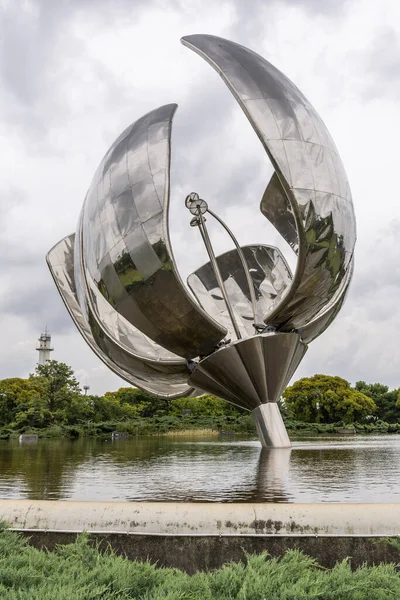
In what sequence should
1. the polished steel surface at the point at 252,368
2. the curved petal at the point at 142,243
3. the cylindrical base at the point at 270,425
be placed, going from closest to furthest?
the curved petal at the point at 142,243 < the polished steel surface at the point at 252,368 < the cylindrical base at the point at 270,425

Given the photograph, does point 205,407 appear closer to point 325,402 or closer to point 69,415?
point 325,402

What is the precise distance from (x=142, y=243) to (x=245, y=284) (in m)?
7.65

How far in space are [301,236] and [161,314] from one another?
8.89 ft

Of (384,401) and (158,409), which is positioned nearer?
(158,409)

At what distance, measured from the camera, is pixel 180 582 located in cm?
280

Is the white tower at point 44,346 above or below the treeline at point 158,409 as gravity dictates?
above

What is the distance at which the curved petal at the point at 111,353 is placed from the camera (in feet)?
37.9

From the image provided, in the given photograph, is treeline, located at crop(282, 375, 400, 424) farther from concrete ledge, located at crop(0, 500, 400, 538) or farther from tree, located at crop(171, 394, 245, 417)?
concrete ledge, located at crop(0, 500, 400, 538)

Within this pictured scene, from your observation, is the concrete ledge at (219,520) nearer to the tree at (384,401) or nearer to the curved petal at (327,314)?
the curved petal at (327,314)

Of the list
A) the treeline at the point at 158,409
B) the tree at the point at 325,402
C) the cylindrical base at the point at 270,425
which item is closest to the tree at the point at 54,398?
the treeline at the point at 158,409

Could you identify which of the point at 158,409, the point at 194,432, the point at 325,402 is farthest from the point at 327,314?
the point at 158,409

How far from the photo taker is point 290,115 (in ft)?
31.0

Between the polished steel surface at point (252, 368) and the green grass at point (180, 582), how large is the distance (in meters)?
7.21

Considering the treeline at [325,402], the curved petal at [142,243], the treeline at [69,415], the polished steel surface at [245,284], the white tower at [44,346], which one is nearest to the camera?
the curved petal at [142,243]
